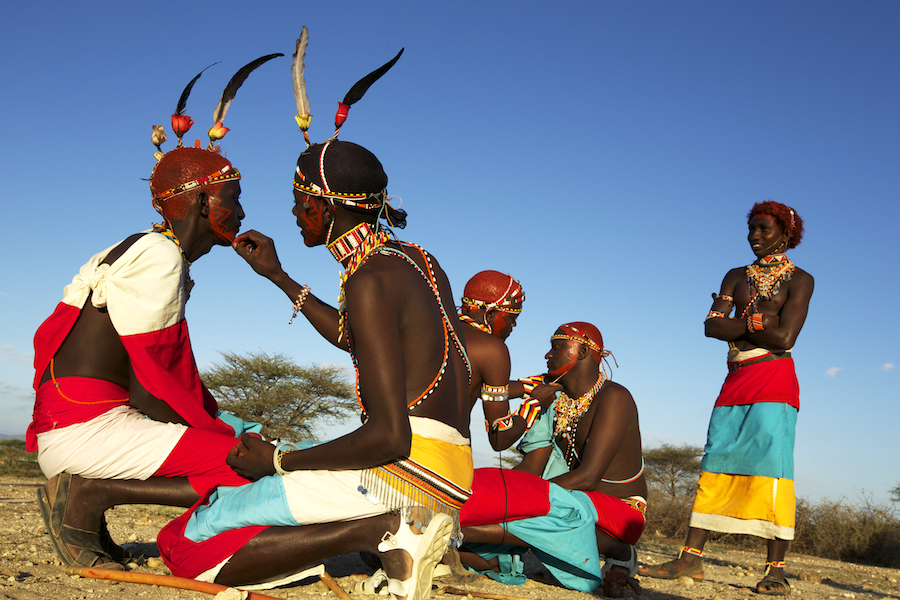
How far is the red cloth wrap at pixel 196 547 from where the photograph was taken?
2949mm

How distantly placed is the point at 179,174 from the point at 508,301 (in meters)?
2.29

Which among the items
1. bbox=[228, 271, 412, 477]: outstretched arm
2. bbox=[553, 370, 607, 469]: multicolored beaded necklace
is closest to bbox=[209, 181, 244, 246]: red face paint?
bbox=[228, 271, 412, 477]: outstretched arm

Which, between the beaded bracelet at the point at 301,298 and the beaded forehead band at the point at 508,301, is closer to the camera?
the beaded bracelet at the point at 301,298

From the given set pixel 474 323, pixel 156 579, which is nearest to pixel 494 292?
pixel 474 323

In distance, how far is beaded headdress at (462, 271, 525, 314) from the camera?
5027mm

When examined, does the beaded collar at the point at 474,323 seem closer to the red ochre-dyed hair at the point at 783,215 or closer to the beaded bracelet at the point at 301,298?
the beaded bracelet at the point at 301,298

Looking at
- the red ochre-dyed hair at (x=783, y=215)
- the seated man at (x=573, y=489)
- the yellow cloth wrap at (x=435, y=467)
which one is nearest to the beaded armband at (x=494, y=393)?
the seated man at (x=573, y=489)

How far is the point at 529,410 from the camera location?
16.4 feet

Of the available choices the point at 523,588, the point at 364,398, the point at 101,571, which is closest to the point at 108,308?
the point at 101,571

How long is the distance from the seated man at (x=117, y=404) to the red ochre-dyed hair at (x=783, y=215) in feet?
14.2

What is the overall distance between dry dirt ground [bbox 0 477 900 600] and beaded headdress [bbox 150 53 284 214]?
77.0 inches

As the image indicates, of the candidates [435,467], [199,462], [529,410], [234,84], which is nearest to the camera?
[435,467]

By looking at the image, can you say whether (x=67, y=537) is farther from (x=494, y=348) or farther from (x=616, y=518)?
(x=616, y=518)

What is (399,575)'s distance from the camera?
277 centimetres
